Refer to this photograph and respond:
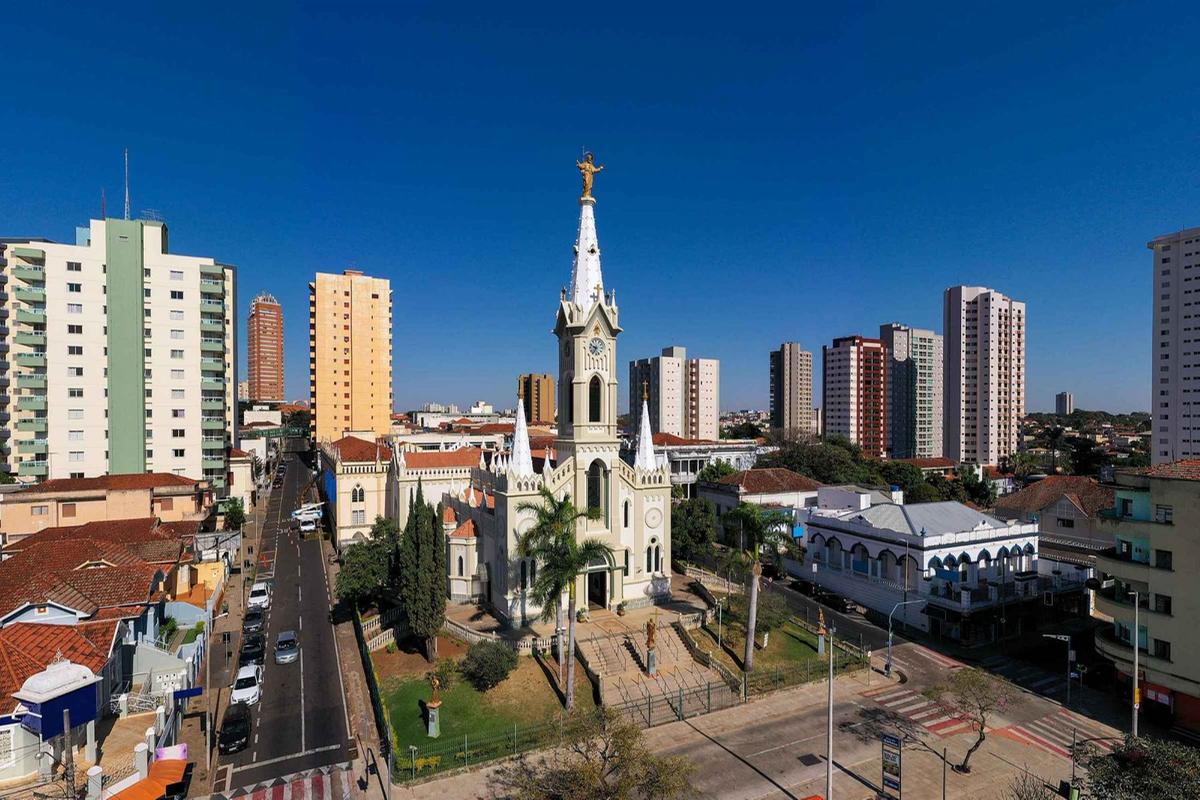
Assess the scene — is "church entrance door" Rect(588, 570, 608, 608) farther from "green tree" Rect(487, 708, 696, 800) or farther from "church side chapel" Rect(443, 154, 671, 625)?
"green tree" Rect(487, 708, 696, 800)

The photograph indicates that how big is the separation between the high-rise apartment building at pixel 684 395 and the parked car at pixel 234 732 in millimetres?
158778

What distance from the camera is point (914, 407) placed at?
160250 mm

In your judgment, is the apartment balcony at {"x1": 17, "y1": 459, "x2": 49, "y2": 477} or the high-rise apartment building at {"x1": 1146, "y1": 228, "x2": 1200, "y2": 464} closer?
the apartment balcony at {"x1": 17, "y1": 459, "x2": 49, "y2": 477}

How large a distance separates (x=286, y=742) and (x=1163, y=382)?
5253 inches

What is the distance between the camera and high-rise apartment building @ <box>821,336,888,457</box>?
521 ft

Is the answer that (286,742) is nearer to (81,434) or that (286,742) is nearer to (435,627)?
(435,627)

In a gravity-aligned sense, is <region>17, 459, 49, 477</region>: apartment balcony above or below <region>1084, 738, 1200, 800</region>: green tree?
above

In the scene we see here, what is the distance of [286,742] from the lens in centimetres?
3294

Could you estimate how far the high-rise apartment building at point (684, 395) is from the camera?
190625 millimetres

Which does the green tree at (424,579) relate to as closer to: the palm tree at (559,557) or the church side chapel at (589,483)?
the church side chapel at (589,483)

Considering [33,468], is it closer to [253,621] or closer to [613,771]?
[253,621]

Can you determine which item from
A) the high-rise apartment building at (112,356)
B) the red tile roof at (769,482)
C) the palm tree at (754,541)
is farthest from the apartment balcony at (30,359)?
the red tile roof at (769,482)

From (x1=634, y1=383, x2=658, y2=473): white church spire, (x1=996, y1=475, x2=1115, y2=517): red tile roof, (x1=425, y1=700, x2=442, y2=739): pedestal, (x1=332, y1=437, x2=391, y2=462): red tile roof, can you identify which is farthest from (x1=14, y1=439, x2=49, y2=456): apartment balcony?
(x1=996, y1=475, x2=1115, y2=517): red tile roof

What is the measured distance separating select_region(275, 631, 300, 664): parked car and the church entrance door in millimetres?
20378
